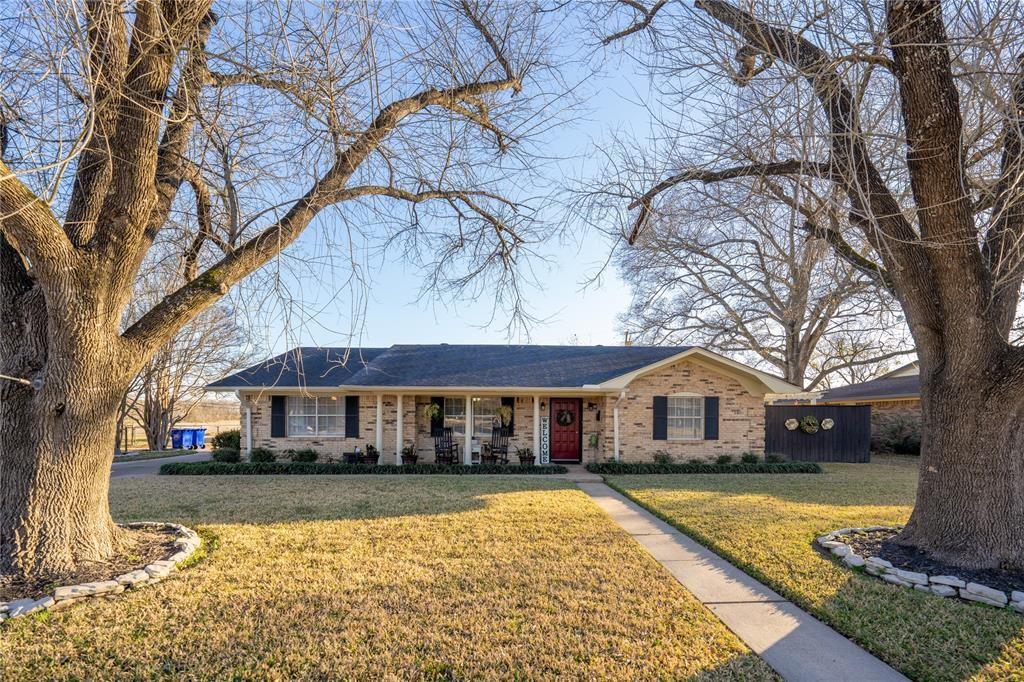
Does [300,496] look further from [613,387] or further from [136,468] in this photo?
[136,468]

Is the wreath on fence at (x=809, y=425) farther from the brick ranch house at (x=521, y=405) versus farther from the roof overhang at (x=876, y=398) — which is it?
the roof overhang at (x=876, y=398)

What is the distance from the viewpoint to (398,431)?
13.9 m

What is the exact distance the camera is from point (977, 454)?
539cm

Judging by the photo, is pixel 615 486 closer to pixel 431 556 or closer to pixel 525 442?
pixel 525 442

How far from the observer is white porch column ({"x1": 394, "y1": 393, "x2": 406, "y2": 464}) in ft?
45.2

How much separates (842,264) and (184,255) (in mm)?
8934

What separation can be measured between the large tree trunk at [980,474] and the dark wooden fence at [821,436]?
1135 cm

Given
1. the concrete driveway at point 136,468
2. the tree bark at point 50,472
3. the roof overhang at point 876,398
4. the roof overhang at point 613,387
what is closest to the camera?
the tree bark at point 50,472

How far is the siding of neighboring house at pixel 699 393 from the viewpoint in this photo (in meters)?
14.2

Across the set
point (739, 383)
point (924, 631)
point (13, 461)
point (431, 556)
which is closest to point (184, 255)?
point (13, 461)

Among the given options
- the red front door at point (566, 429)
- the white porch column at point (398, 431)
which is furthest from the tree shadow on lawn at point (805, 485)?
the white porch column at point (398, 431)

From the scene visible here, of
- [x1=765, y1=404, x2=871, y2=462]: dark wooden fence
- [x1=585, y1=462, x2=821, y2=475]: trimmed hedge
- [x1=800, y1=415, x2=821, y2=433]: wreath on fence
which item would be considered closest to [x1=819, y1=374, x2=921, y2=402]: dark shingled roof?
[x1=765, y1=404, x2=871, y2=462]: dark wooden fence

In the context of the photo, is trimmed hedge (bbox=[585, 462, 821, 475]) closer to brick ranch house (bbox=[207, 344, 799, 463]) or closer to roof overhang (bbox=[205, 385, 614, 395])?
brick ranch house (bbox=[207, 344, 799, 463])

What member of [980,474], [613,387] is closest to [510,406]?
[613,387]
